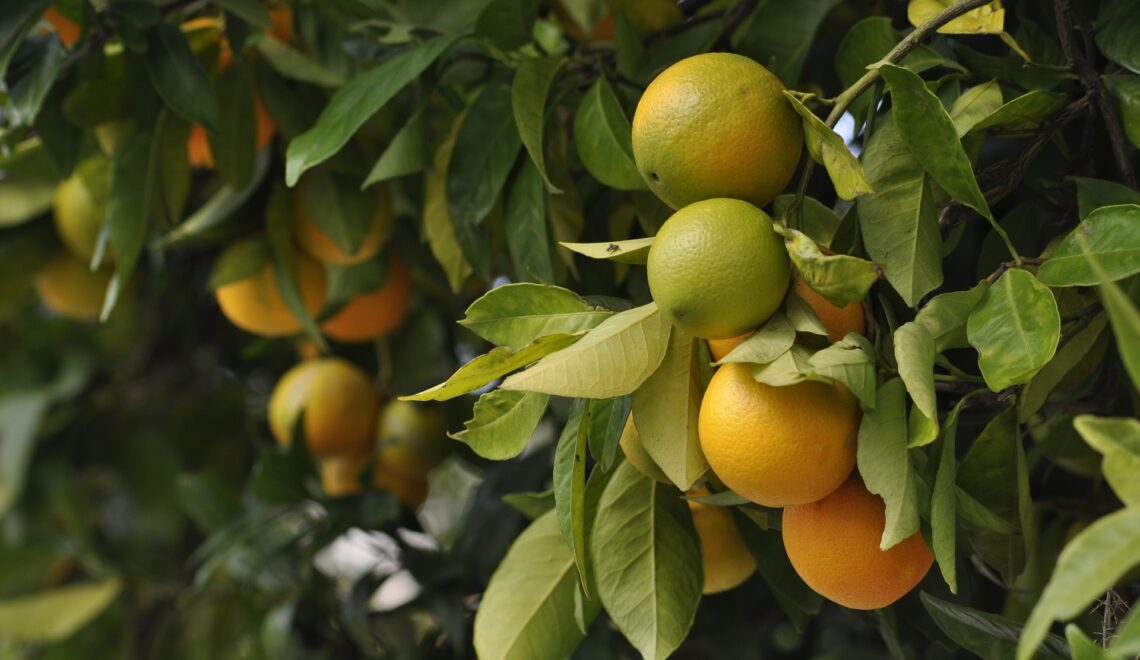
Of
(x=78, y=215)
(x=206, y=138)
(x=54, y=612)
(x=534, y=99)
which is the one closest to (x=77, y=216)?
(x=78, y=215)

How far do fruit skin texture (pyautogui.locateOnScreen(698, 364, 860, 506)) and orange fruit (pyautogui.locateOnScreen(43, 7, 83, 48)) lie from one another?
0.65 meters

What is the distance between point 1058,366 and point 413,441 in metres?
0.74

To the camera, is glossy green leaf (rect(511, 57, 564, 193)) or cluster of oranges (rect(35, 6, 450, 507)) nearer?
glossy green leaf (rect(511, 57, 564, 193))

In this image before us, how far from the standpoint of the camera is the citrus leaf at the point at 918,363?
49 cm

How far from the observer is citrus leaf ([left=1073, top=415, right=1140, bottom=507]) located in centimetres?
41

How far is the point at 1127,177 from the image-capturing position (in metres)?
0.62

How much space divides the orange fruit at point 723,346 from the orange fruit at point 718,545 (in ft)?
0.59

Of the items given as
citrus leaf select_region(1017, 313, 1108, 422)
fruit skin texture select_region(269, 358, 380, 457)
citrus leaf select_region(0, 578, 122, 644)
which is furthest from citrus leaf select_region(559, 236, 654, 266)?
citrus leaf select_region(0, 578, 122, 644)

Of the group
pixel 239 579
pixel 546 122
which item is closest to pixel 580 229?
pixel 546 122

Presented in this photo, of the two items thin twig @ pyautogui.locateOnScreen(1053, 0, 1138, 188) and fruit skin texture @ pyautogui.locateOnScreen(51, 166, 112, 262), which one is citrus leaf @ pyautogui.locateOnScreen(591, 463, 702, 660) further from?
fruit skin texture @ pyautogui.locateOnScreen(51, 166, 112, 262)

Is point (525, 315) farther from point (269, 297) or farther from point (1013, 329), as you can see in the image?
point (269, 297)

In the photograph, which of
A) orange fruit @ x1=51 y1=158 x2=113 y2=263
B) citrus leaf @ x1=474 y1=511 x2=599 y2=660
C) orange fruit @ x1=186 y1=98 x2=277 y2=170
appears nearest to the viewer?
citrus leaf @ x1=474 y1=511 x2=599 y2=660

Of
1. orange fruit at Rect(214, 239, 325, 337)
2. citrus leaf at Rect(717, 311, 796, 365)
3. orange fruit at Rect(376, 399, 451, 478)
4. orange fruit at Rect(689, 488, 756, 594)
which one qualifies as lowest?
orange fruit at Rect(376, 399, 451, 478)

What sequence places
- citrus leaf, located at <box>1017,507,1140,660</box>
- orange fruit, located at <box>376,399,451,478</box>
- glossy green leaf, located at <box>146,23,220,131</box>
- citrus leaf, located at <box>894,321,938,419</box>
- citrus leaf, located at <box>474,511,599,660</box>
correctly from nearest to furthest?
citrus leaf, located at <box>1017,507,1140,660</box>, citrus leaf, located at <box>894,321,938,419</box>, citrus leaf, located at <box>474,511,599,660</box>, glossy green leaf, located at <box>146,23,220,131</box>, orange fruit, located at <box>376,399,451,478</box>
